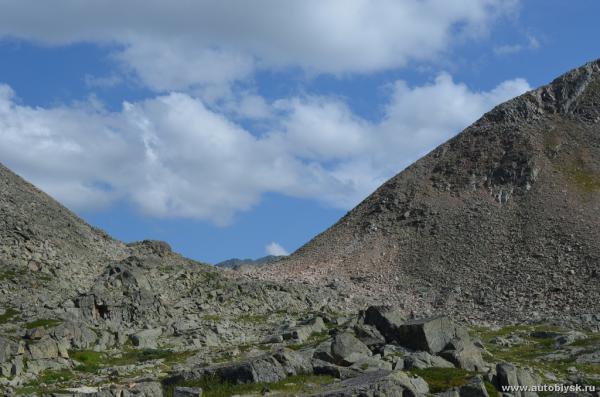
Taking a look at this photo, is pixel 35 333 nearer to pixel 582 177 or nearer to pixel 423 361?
pixel 423 361

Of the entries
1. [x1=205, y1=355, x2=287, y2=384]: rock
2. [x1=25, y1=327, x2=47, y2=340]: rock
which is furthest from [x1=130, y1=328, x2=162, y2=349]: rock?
[x1=205, y1=355, x2=287, y2=384]: rock

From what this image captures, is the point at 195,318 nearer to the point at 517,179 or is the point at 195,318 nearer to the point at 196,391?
the point at 196,391

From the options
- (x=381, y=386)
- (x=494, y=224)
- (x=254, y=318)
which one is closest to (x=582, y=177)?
(x=494, y=224)

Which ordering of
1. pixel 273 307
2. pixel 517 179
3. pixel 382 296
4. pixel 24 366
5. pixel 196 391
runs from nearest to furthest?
1. pixel 196 391
2. pixel 24 366
3. pixel 273 307
4. pixel 382 296
5. pixel 517 179

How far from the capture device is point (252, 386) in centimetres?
2975

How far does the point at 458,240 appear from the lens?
114 meters

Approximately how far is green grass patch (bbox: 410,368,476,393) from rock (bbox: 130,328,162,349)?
1202 inches

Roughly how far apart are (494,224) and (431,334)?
78.6m

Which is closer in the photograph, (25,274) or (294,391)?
(294,391)

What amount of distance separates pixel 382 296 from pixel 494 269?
16896 mm

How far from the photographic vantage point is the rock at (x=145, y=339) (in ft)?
193

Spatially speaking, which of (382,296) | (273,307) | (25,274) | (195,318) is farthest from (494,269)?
(25,274)

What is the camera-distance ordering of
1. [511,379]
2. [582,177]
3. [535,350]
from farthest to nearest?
[582,177]
[535,350]
[511,379]

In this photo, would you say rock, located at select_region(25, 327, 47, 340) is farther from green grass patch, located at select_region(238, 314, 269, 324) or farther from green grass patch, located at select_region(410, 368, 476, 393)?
green grass patch, located at select_region(410, 368, 476, 393)
